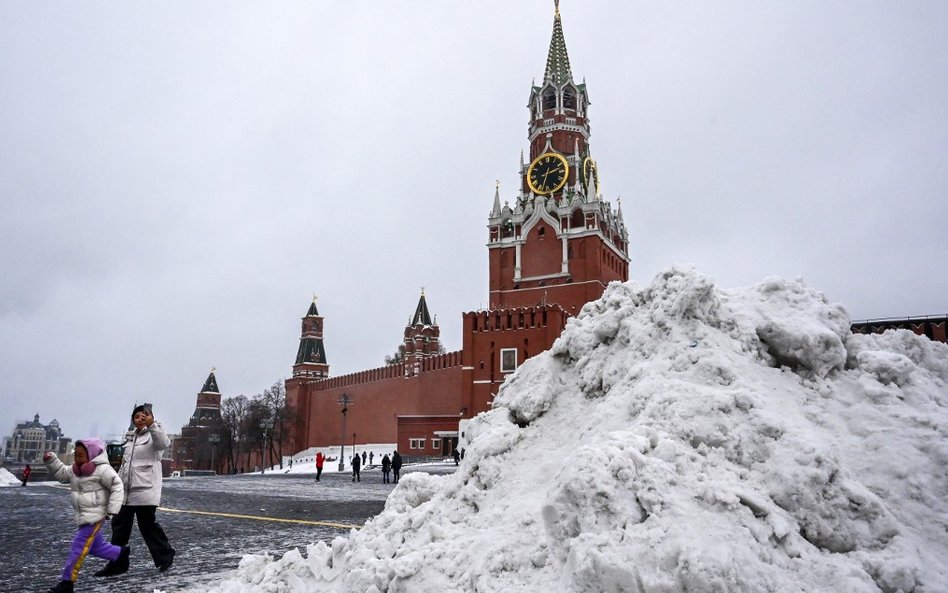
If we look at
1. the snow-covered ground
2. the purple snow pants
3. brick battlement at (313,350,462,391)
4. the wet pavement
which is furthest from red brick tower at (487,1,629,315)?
the purple snow pants

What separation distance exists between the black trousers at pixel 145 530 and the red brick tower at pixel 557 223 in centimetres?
3681

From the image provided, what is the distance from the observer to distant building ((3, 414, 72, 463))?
5561 inches

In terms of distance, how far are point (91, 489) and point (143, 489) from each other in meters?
0.49

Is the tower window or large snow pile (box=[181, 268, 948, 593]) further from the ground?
the tower window

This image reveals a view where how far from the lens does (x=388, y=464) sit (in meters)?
23.6

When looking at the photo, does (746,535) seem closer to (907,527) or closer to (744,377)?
(907,527)

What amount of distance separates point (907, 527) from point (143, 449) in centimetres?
556

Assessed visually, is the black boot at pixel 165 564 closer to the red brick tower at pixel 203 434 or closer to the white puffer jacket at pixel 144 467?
the white puffer jacket at pixel 144 467

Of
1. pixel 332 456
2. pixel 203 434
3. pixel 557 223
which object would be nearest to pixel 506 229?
pixel 557 223

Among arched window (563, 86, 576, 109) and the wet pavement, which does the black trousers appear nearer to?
the wet pavement

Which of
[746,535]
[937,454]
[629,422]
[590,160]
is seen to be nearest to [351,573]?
[629,422]

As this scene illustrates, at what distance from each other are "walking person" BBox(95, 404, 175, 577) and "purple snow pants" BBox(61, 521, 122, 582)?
Result: 206mm

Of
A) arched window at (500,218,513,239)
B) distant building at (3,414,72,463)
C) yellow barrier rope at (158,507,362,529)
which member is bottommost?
distant building at (3,414,72,463)

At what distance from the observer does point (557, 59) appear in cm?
5219
